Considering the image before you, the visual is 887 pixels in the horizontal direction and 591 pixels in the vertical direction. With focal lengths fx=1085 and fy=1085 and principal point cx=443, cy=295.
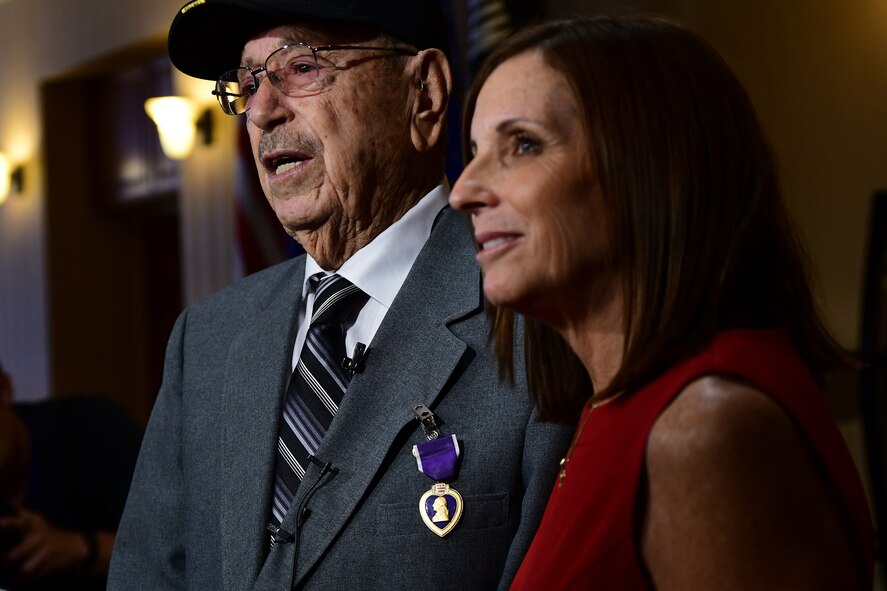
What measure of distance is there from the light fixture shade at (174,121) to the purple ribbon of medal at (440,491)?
16.9 feet

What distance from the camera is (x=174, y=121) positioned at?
6.21 meters

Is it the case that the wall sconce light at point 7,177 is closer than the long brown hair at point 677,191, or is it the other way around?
the long brown hair at point 677,191

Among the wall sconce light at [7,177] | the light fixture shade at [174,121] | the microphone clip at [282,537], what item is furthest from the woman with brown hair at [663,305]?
the wall sconce light at [7,177]

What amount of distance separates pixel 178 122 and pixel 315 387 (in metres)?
5.11

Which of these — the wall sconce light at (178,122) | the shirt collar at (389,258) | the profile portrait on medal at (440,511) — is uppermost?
the shirt collar at (389,258)

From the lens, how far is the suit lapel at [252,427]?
137 centimetres

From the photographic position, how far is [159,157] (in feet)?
23.7

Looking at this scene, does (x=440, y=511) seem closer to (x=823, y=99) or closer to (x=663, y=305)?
(x=663, y=305)

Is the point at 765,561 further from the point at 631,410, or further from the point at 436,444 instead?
the point at 436,444

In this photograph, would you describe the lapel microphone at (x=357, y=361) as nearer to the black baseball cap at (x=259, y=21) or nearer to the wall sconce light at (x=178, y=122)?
the black baseball cap at (x=259, y=21)

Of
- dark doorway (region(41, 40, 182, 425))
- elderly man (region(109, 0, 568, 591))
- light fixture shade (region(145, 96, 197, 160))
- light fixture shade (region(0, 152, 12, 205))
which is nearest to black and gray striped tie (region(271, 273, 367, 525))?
elderly man (region(109, 0, 568, 591))

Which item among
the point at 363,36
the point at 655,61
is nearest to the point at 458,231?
the point at 363,36

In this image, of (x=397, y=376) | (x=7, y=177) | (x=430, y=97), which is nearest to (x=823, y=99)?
(x=430, y=97)

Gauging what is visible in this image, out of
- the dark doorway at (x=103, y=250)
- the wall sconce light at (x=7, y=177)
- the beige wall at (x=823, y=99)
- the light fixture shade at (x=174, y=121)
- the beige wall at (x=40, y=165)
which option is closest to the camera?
the beige wall at (x=823, y=99)
